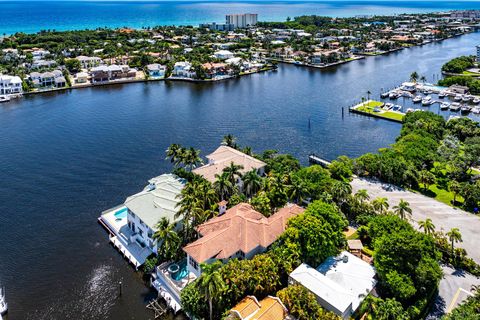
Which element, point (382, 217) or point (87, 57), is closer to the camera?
point (382, 217)

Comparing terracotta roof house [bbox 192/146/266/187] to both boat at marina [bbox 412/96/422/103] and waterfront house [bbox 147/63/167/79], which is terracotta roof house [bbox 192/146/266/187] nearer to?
boat at marina [bbox 412/96/422/103]

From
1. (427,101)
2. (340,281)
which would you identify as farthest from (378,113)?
(340,281)

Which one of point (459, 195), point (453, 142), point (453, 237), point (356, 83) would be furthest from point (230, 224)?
point (356, 83)

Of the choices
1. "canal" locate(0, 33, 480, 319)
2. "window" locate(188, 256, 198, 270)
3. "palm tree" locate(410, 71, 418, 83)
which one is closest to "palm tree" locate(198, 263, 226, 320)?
"window" locate(188, 256, 198, 270)

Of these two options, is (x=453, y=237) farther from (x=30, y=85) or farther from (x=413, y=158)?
(x=30, y=85)

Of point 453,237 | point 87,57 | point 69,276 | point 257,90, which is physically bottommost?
point 69,276
